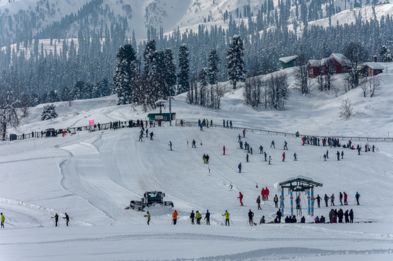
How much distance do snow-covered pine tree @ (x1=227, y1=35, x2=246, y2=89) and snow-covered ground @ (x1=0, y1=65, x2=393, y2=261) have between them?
23094 millimetres

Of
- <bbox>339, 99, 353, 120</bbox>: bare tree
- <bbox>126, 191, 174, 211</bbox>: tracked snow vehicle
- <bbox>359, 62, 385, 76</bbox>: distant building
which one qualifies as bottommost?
<bbox>126, 191, 174, 211</bbox>: tracked snow vehicle

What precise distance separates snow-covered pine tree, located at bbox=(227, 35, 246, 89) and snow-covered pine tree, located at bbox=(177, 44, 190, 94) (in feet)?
22.9

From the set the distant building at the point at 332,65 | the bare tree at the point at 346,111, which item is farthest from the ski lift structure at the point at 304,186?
the distant building at the point at 332,65

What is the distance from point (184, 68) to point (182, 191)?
227 feet

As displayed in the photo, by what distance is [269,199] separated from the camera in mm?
40406

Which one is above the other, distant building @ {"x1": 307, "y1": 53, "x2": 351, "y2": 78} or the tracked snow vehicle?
distant building @ {"x1": 307, "y1": 53, "x2": 351, "y2": 78}

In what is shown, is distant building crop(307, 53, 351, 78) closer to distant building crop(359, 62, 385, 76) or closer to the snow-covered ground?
distant building crop(359, 62, 385, 76)

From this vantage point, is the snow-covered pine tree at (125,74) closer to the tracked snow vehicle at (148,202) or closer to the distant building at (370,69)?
the distant building at (370,69)

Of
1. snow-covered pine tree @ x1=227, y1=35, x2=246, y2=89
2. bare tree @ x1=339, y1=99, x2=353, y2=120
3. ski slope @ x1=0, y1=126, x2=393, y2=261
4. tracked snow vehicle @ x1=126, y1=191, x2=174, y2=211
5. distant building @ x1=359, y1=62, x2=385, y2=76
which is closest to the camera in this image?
ski slope @ x1=0, y1=126, x2=393, y2=261

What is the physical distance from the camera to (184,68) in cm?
11000

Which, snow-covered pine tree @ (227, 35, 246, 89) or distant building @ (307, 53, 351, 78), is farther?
distant building @ (307, 53, 351, 78)

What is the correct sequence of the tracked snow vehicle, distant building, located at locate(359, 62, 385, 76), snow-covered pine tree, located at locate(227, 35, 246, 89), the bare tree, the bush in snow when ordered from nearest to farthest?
the tracked snow vehicle < the bare tree < snow-covered pine tree, located at locate(227, 35, 246, 89) < the bush in snow < distant building, located at locate(359, 62, 385, 76)

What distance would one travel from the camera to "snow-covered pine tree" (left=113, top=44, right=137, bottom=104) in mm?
101125

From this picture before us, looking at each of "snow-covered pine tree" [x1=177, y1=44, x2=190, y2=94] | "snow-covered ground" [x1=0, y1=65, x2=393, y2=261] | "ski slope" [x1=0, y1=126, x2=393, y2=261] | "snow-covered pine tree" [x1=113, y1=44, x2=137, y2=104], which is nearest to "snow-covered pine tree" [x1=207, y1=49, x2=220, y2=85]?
"snow-covered pine tree" [x1=177, y1=44, x2=190, y2=94]
